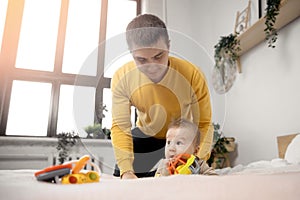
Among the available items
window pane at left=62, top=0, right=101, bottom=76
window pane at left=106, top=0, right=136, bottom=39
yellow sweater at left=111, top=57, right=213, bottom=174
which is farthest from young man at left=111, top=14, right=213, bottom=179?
window pane at left=106, top=0, right=136, bottom=39

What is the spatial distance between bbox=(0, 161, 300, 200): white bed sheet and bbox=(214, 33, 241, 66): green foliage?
3.87ft

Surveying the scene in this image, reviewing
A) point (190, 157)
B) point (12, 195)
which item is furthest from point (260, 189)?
point (190, 157)

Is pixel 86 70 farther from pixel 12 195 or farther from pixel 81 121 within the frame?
pixel 12 195

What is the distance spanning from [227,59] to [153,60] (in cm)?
99

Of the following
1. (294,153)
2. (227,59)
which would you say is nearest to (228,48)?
(227,59)

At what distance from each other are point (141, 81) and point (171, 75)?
64mm

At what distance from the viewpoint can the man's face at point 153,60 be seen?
49cm

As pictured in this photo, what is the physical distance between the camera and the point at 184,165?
1.49 feet

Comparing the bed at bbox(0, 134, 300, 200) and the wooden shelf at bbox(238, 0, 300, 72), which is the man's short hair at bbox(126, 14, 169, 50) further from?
the wooden shelf at bbox(238, 0, 300, 72)

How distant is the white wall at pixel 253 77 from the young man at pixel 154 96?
0.35 metres

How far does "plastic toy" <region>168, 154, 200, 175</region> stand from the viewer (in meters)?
0.43

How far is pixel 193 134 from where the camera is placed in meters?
0.56

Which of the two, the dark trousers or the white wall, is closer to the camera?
the dark trousers

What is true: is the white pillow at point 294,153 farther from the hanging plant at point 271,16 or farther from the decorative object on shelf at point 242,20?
the decorative object on shelf at point 242,20
